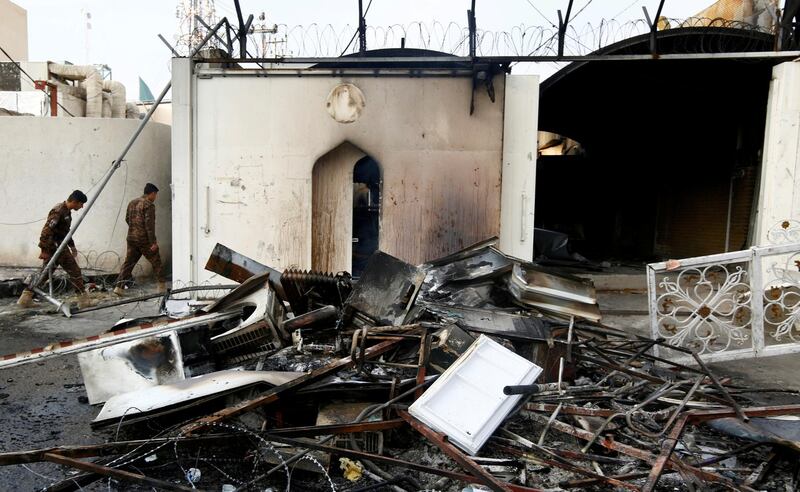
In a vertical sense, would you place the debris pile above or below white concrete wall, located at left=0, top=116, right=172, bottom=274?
below

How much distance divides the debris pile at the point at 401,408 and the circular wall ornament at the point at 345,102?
3.58 meters

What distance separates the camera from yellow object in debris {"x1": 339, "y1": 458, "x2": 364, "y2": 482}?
2527 mm

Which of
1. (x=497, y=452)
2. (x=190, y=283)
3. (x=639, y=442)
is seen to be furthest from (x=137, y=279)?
(x=639, y=442)

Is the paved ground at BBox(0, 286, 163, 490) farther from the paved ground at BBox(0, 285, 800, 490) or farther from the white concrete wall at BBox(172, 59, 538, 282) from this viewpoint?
the white concrete wall at BBox(172, 59, 538, 282)

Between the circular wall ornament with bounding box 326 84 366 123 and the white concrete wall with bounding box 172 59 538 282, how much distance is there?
3.5 inches

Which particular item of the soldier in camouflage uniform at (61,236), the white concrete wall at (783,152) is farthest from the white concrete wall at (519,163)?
the soldier in camouflage uniform at (61,236)

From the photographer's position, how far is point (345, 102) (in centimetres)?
700

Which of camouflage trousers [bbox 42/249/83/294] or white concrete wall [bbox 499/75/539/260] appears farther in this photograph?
white concrete wall [bbox 499/75/539/260]

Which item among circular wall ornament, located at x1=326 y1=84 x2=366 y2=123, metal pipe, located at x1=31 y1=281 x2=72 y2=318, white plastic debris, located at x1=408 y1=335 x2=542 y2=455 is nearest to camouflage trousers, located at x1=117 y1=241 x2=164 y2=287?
metal pipe, located at x1=31 y1=281 x2=72 y2=318

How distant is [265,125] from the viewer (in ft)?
23.1

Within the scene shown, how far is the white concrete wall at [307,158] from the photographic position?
696cm

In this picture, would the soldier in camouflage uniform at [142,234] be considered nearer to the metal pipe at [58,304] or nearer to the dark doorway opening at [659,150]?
the metal pipe at [58,304]

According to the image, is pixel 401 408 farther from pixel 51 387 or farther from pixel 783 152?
pixel 783 152

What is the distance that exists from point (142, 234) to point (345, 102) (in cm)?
382
